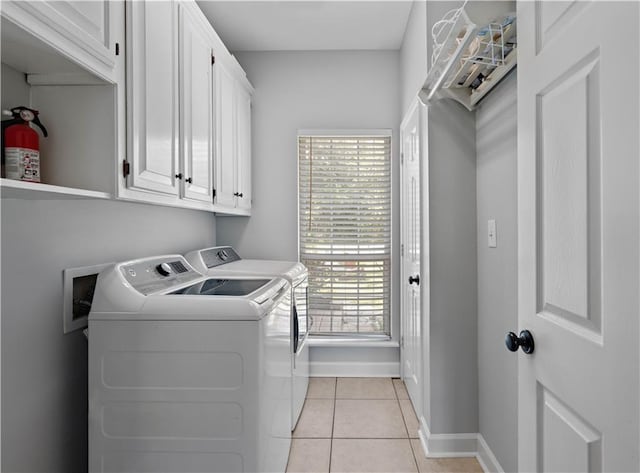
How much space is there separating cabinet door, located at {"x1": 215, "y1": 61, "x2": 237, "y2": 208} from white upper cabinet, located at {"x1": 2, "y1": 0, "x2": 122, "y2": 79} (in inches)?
43.3

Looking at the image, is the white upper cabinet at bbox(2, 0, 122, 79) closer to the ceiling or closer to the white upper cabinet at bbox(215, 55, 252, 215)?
the white upper cabinet at bbox(215, 55, 252, 215)

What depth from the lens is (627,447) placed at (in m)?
0.68

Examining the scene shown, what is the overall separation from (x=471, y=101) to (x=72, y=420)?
87.7 inches

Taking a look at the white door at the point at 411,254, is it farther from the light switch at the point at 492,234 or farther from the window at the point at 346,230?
the light switch at the point at 492,234

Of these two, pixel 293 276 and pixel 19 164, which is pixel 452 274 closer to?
pixel 293 276

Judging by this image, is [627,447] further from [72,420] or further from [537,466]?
[72,420]

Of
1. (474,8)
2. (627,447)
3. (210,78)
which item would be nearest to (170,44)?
(210,78)

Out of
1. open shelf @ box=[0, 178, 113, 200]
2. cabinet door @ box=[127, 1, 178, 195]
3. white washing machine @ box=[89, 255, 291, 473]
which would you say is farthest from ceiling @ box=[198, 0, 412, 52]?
white washing machine @ box=[89, 255, 291, 473]

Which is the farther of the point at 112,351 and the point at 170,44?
the point at 170,44

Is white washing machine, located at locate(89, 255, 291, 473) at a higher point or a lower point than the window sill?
higher

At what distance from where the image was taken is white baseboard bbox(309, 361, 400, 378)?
3.20 m

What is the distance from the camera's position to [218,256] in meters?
2.73

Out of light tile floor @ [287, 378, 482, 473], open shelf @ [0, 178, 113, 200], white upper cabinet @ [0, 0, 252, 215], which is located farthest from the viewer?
light tile floor @ [287, 378, 482, 473]

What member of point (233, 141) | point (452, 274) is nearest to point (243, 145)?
point (233, 141)
